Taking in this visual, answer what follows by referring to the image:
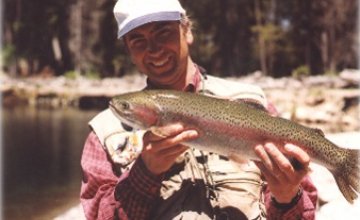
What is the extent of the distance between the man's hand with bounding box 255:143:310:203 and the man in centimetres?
2

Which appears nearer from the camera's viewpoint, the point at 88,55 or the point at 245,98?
the point at 245,98

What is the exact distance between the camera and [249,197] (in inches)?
118

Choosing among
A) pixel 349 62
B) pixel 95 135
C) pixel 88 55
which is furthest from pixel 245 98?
pixel 88 55

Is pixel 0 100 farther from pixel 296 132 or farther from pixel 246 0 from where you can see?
pixel 296 132

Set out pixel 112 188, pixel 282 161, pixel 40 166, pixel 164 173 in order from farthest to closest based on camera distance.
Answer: pixel 40 166, pixel 112 188, pixel 164 173, pixel 282 161

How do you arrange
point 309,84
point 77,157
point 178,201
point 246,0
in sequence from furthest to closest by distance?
point 246,0, point 309,84, point 77,157, point 178,201

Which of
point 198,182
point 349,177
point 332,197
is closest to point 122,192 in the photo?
point 198,182

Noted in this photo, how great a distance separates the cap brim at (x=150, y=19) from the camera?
292cm

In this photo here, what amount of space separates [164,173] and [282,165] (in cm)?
63

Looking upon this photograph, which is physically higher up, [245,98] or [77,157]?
[245,98]

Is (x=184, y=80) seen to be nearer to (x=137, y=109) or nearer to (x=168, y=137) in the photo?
(x=137, y=109)

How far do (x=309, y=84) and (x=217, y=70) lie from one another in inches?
693

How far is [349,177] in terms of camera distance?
2779 mm

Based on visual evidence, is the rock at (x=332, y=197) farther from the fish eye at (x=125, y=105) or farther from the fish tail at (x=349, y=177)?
the fish eye at (x=125, y=105)
